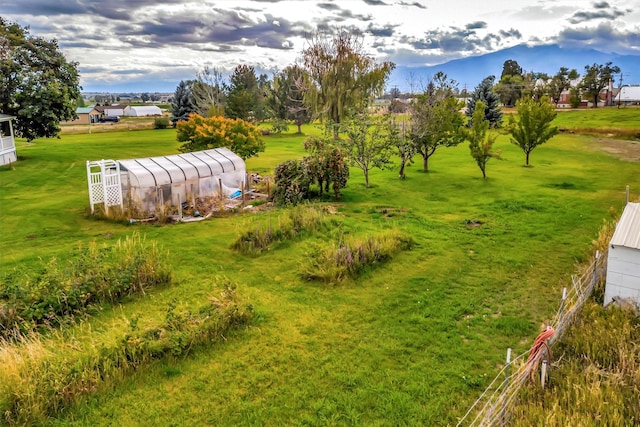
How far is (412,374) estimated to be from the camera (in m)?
6.35

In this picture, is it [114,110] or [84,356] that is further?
[114,110]

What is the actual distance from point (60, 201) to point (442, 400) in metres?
16.7

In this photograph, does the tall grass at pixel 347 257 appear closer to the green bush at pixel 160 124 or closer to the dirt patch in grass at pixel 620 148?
the dirt patch in grass at pixel 620 148

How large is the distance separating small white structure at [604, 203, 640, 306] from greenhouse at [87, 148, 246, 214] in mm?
12181

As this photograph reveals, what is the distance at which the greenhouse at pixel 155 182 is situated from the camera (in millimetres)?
15250

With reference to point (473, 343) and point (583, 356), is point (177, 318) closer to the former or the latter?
point (473, 343)

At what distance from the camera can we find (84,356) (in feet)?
20.4

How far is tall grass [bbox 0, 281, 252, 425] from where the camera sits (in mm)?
5527

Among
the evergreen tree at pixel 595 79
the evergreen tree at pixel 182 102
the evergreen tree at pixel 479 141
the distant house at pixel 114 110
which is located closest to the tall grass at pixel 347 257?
the evergreen tree at pixel 479 141

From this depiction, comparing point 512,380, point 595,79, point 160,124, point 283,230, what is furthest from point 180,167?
point 595,79

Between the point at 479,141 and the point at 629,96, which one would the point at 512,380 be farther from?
the point at 629,96

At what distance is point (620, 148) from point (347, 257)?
31.1 m

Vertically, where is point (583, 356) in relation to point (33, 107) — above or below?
below

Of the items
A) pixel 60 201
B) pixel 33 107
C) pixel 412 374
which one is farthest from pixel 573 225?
pixel 33 107
